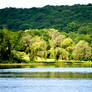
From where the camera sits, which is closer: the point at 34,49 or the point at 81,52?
the point at 34,49

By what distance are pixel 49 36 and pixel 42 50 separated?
75.5 feet

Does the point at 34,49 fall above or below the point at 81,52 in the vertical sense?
above

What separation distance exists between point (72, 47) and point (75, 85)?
184 feet

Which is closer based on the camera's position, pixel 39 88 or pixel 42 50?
pixel 39 88

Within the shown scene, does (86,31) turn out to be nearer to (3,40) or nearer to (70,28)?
(70,28)

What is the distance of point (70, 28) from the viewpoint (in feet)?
560

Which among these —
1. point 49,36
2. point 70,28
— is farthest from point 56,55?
point 70,28

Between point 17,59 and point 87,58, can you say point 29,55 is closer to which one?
point 17,59

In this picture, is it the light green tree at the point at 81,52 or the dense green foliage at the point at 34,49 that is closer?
the dense green foliage at the point at 34,49

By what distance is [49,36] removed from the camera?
9938cm

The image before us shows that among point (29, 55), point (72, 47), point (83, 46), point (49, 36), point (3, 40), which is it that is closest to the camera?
point (3, 40)

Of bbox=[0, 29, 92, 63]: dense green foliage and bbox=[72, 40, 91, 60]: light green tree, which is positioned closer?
bbox=[0, 29, 92, 63]: dense green foliage

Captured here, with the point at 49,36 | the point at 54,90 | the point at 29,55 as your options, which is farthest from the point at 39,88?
the point at 49,36

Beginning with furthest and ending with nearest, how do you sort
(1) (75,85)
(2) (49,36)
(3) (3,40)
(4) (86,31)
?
(4) (86,31)
(2) (49,36)
(3) (3,40)
(1) (75,85)
